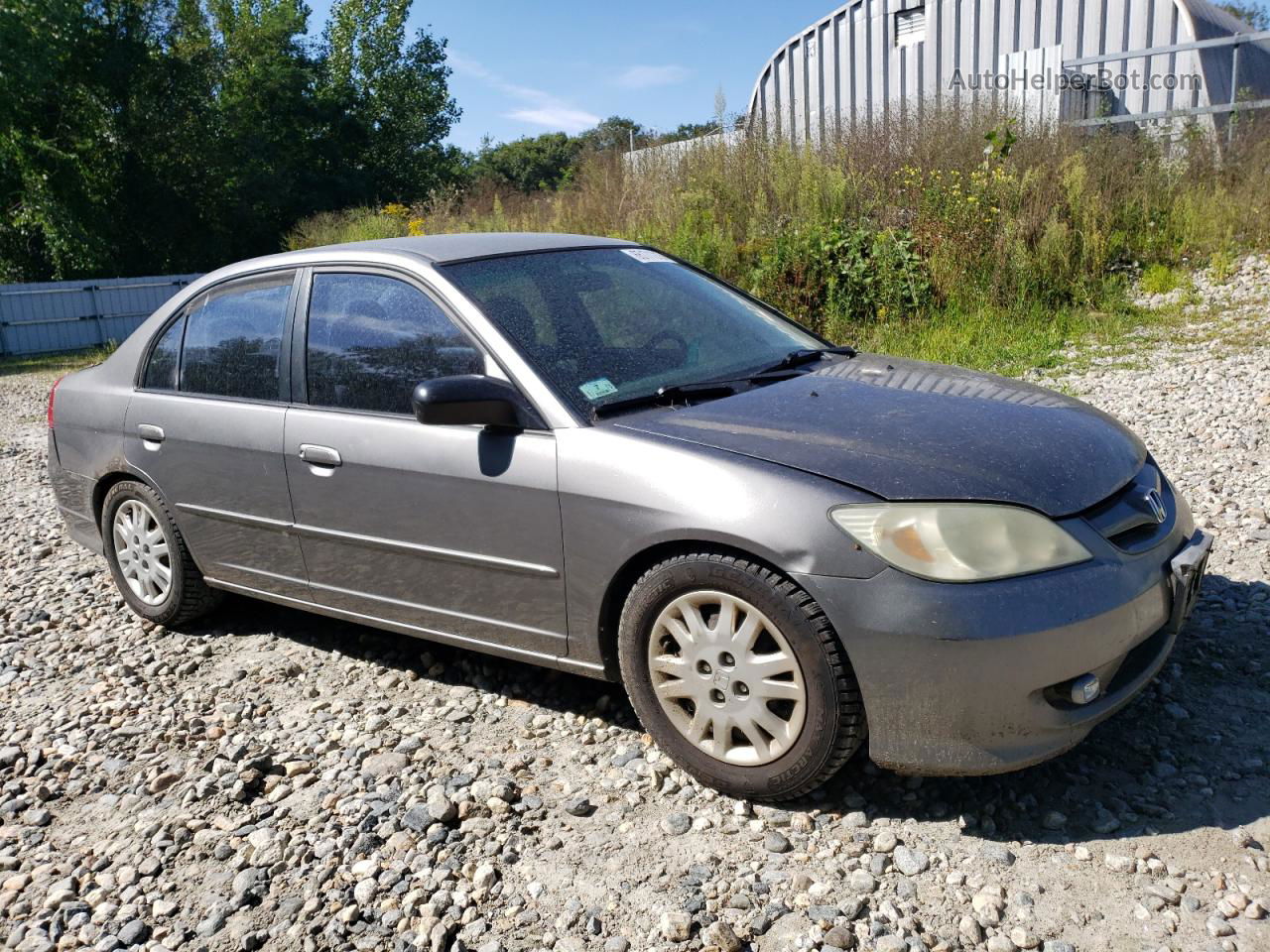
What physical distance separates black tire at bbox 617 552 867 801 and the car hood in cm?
35

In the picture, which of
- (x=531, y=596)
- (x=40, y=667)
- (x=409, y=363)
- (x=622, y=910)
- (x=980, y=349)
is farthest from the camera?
(x=980, y=349)

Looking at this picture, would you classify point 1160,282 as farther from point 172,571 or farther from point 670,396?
point 172,571

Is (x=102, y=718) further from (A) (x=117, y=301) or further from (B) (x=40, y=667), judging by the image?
(A) (x=117, y=301)

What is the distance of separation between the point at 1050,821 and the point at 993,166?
361 inches

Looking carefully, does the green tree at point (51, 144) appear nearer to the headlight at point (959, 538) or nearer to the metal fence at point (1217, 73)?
the metal fence at point (1217, 73)

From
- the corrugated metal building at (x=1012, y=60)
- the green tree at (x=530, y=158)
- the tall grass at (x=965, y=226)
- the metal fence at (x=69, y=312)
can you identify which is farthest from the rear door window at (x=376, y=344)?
the green tree at (x=530, y=158)

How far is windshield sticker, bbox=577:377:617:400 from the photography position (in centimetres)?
347

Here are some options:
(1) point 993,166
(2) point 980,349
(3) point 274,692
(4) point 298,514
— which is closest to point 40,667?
(3) point 274,692

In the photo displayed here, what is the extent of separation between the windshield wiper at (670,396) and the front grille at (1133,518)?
48.3 inches

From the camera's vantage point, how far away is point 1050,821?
9.64 ft

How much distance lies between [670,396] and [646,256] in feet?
3.87

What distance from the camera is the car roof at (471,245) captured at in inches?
158

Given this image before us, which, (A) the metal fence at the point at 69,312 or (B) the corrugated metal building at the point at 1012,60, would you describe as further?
(A) the metal fence at the point at 69,312

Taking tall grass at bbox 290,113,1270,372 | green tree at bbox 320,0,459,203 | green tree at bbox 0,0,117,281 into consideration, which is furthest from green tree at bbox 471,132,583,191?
tall grass at bbox 290,113,1270,372
